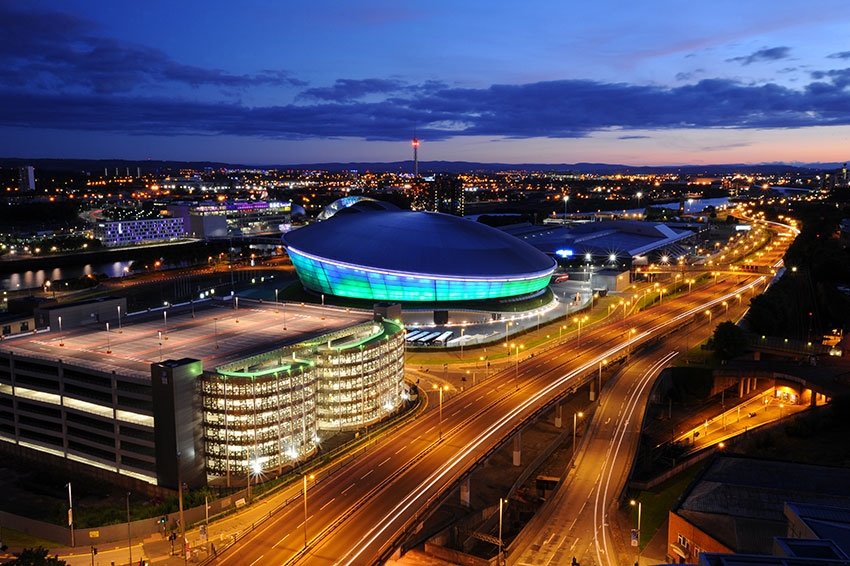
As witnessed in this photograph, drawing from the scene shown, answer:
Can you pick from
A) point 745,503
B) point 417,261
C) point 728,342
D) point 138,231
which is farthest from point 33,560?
point 138,231

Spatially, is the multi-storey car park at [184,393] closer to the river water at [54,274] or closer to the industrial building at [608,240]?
the industrial building at [608,240]

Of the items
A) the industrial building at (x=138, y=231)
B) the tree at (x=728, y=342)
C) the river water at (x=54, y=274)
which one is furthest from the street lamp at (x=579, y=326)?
the industrial building at (x=138, y=231)

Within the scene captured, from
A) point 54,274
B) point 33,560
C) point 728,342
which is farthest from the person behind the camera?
point 54,274

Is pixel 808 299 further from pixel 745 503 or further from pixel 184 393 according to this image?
pixel 184 393

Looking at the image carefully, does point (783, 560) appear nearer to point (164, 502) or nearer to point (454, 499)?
point (454, 499)

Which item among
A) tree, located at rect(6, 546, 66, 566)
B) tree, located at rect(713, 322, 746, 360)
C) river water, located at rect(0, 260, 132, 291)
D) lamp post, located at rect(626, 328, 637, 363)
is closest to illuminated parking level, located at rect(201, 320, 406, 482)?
tree, located at rect(6, 546, 66, 566)

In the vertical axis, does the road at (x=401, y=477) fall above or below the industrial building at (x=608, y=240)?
below

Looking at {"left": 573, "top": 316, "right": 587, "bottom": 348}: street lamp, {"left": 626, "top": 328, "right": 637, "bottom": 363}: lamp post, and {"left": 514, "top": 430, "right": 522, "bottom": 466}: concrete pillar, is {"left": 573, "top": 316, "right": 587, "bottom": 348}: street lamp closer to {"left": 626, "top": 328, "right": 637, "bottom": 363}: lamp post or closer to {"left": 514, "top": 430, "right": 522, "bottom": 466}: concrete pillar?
{"left": 626, "top": 328, "right": 637, "bottom": 363}: lamp post
